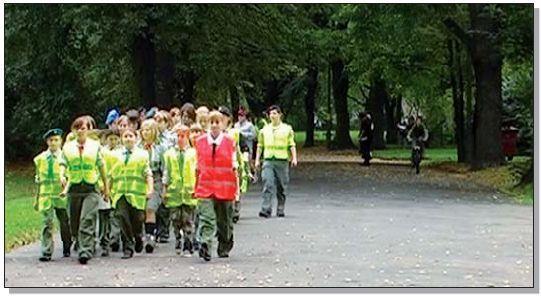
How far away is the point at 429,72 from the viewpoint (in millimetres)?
38344

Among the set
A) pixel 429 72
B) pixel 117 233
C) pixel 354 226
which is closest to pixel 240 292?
pixel 117 233

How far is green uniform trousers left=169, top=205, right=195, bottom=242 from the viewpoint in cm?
1323

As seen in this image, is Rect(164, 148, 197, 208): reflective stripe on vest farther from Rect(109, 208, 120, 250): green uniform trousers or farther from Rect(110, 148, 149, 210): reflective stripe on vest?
Rect(109, 208, 120, 250): green uniform trousers

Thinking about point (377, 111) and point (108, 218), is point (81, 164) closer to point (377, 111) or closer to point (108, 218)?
point (108, 218)

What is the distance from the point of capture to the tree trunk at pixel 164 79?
1218 inches

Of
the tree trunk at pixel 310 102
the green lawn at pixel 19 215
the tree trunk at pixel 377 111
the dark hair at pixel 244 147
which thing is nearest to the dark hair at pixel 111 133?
the green lawn at pixel 19 215

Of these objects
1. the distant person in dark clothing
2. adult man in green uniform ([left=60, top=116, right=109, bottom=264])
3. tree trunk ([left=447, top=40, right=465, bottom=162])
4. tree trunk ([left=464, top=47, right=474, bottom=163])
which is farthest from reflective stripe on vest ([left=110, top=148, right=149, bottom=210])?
tree trunk ([left=447, top=40, right=465, bottom=162])

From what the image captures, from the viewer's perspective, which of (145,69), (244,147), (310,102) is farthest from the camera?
(310,102)

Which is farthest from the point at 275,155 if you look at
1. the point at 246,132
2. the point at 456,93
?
the point at 456,93

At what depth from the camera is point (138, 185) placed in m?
12.8

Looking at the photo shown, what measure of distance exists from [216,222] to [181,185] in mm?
875

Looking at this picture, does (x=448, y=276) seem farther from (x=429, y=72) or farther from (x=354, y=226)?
(x=429, y=72)

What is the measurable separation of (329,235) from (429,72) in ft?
79.0

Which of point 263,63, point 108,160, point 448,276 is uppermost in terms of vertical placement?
point 263,63
